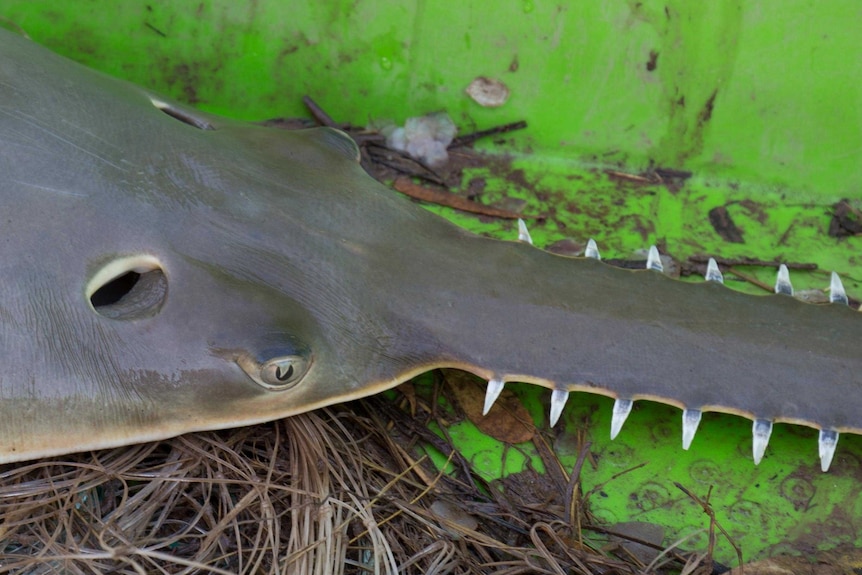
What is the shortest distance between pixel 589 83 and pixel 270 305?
5.30 ft

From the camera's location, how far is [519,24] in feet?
8.99

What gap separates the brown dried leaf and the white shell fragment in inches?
42.9

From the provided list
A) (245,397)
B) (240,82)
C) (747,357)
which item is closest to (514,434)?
(747,357)

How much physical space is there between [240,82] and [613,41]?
4.45ft

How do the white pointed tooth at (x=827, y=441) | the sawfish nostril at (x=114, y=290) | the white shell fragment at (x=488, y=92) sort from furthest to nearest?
the white shell fragment at (x=488, y=92)
the white pointed tooth at (x=827, y=441)
the sawfish nostril at (x=114, y=290)

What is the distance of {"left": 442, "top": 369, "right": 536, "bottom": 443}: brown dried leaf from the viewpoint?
221 centimetres

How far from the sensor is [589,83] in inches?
109

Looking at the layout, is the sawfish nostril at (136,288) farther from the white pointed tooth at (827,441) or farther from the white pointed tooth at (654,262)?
the white pointed tooth at (827,441)

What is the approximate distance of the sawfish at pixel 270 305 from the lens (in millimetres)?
1643

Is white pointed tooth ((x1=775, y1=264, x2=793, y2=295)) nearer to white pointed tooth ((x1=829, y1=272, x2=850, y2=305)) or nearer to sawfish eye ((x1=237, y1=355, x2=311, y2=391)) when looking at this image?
white pointed tooth ((x1=829, y1=272, x2=850, y2=305))

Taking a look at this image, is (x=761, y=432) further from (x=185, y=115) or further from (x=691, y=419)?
(x=185, y=115)

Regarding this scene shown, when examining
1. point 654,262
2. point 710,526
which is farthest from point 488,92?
point 710,526

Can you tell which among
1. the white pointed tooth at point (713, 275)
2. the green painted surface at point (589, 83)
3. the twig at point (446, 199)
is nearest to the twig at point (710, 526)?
the white pointed tooth at point (713, 275)

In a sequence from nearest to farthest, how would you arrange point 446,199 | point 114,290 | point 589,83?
point 114,290 → point 446,199 → point 589,83
